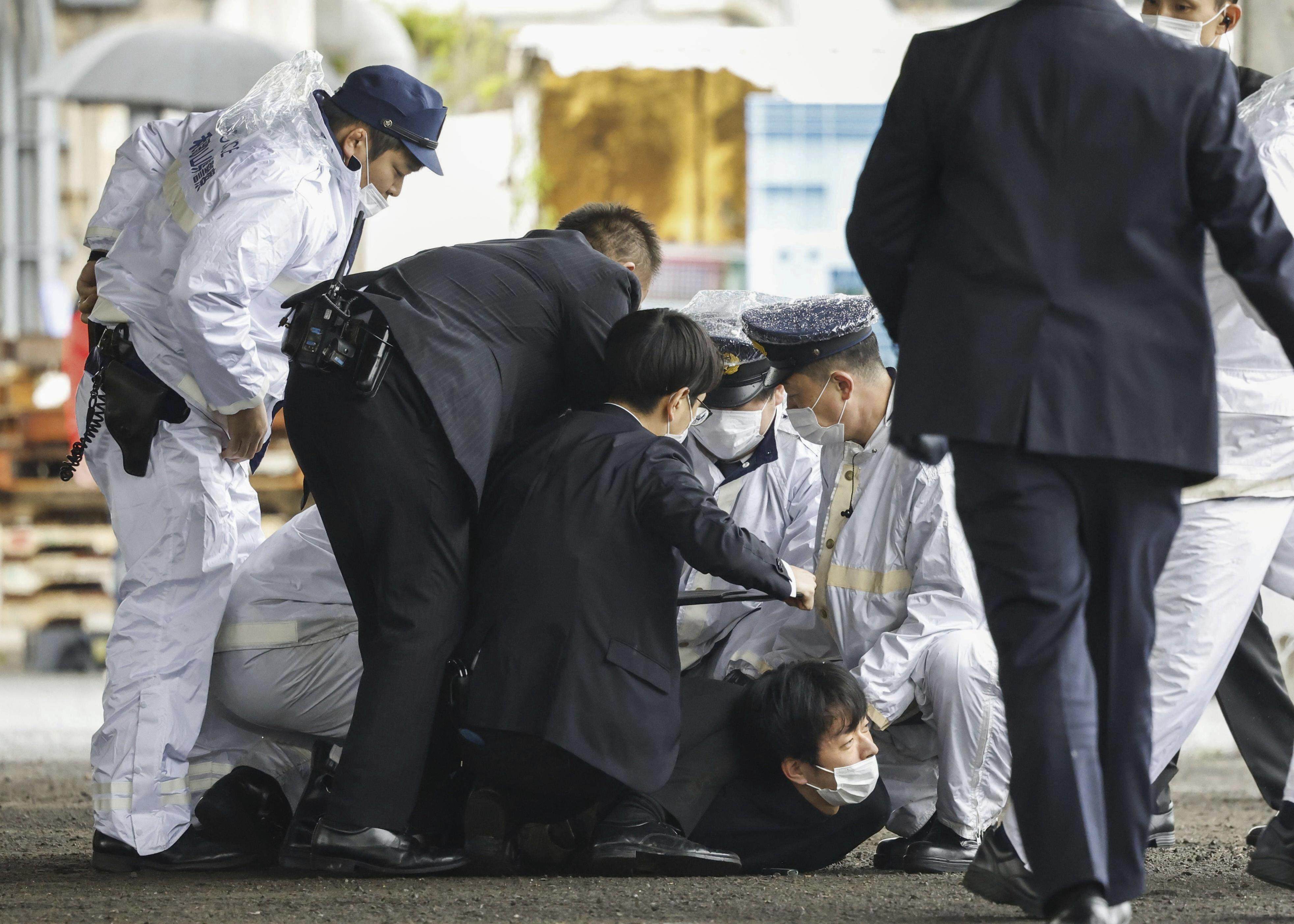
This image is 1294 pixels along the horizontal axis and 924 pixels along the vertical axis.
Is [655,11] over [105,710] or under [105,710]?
over

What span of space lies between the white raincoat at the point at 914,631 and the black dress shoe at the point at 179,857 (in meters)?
1.48

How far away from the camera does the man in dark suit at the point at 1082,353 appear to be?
245 centimetres

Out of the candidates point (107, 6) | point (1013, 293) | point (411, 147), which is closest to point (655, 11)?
point (107, 6)

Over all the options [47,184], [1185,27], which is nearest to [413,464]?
[1185,27]

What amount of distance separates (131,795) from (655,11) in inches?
292

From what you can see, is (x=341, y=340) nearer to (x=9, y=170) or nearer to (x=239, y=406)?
(x=239, y=406)

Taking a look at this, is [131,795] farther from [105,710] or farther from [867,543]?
[867,543]

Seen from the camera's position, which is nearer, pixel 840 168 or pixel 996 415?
pixel 996 415

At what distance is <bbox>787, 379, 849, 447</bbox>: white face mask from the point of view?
12.8 feet

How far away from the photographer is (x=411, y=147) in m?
4.05

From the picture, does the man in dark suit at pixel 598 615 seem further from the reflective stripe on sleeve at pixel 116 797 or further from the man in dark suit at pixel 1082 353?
the man in dark suit at pixel 1082 353

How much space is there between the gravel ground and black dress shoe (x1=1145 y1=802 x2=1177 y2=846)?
3.3 inches

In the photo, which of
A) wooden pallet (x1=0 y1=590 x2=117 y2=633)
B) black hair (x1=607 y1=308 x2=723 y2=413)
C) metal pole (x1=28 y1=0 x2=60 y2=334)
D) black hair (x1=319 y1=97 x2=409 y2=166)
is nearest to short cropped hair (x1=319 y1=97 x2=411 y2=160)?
→ black hair (x1=319 y1=97 x2=409 y2=166)

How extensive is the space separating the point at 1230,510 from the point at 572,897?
151 centimetres
